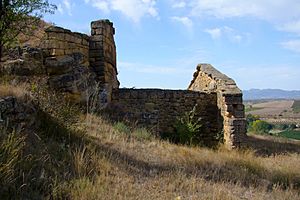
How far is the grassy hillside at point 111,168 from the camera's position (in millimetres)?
3924

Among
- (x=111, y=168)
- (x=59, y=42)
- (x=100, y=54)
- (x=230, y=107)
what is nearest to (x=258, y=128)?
A: (x=230, y=107)

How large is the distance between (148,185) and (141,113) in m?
5.42

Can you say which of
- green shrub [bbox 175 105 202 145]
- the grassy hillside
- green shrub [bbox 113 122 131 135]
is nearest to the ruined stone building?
green shrub [bbox 175 105 202 145]

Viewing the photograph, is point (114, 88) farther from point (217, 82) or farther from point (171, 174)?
point (171, 174)

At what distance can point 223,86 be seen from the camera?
10.1m

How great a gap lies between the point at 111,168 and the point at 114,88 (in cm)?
535

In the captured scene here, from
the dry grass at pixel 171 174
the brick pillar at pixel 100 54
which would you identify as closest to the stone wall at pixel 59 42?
the brick pillar at pixel 100 54

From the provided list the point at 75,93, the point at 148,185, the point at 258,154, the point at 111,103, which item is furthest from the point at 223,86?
the point at 148,185

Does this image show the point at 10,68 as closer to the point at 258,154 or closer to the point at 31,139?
the point at 31,139

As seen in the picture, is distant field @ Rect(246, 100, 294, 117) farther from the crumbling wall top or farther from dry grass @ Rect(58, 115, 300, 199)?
dry grass @ Rect(58, 115, 300, 199)

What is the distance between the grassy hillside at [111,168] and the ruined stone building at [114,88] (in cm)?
185

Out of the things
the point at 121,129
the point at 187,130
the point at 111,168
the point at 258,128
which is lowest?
the point at 258,128

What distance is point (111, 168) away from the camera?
5.11m

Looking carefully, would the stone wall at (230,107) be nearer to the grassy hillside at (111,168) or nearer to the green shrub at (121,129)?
the grassy hillside at (111,168)
